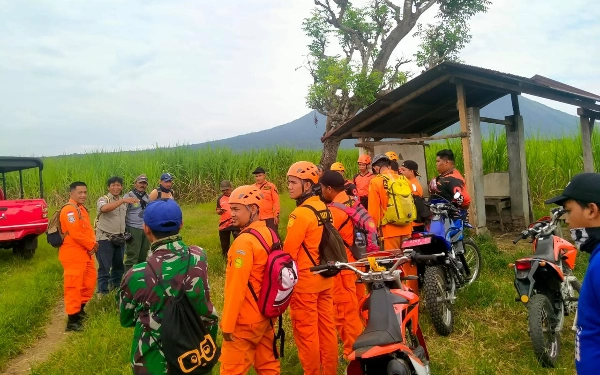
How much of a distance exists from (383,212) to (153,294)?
3.22m

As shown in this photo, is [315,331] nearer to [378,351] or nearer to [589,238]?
[378,351]

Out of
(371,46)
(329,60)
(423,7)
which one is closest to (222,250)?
(329,60)

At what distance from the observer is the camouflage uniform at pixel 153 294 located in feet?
7.95

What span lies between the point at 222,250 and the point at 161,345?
646cm

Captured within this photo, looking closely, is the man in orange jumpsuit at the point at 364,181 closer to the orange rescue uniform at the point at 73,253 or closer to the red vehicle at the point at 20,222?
the orange rescue uniform at the point at 73,253

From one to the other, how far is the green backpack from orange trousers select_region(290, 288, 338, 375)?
1556mm

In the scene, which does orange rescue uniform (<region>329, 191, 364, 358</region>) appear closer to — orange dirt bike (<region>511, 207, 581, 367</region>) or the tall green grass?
orange dirt bike (<region>511, 207, 581, 367</region>)

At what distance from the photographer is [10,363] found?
15.9 feet

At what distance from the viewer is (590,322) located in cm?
173

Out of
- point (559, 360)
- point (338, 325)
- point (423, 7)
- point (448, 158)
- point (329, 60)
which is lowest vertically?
point (559, 360)

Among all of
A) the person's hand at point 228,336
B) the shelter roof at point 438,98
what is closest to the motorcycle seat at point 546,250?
the person's hand at point 228,336

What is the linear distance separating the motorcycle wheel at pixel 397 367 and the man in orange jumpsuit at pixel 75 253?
4.50 metres

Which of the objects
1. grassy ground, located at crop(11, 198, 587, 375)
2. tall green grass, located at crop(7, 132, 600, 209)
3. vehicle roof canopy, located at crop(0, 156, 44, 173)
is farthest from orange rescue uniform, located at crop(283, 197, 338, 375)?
tall green grass, located at crop(7, 132, 600, 209)

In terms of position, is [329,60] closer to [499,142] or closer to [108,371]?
[499,142]
